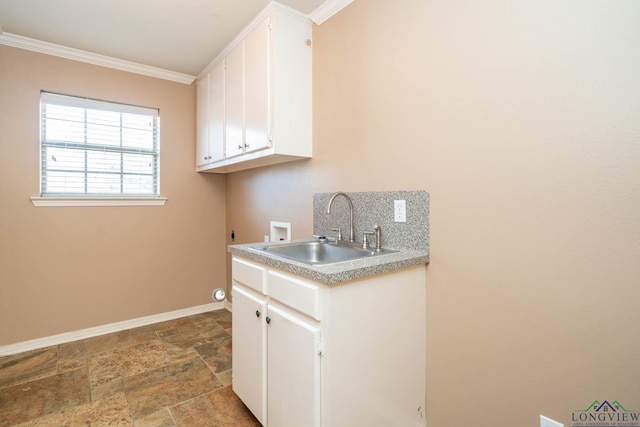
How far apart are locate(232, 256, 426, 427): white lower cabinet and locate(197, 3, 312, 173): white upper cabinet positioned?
92cm

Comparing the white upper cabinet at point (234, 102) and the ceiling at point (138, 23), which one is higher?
the ceiling at point (138, 23)

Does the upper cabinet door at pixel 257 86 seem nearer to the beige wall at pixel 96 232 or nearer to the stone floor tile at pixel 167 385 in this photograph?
the beige wall at pixel 96 232

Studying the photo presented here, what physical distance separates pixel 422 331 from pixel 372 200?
2.39ft

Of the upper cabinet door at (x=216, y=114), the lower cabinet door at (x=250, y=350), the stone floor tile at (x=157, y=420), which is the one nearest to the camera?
the lower cabinet door at (x=250, y=350)

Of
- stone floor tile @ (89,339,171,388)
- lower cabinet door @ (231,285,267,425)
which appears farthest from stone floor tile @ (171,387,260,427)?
stone floor tile @ (89,339,171,388)

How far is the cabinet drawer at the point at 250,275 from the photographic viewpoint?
5.06 feet

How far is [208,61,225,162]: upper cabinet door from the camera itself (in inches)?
107

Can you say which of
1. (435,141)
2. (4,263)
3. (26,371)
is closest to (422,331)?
(435,141)

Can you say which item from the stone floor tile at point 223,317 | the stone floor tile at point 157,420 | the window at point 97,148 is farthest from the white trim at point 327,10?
the stone floor tile at point 223,317

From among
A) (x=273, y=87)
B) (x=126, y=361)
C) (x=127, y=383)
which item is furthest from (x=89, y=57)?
(x=127, y=383)

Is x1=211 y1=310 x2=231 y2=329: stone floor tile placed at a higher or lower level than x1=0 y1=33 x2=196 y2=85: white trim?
lower

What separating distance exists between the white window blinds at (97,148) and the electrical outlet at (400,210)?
8.25 feet

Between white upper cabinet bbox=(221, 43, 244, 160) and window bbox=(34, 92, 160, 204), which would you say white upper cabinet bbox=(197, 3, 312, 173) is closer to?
white upper cabinet bbox=(221, 43, 244, 160)

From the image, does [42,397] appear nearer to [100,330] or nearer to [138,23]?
[100,330]
